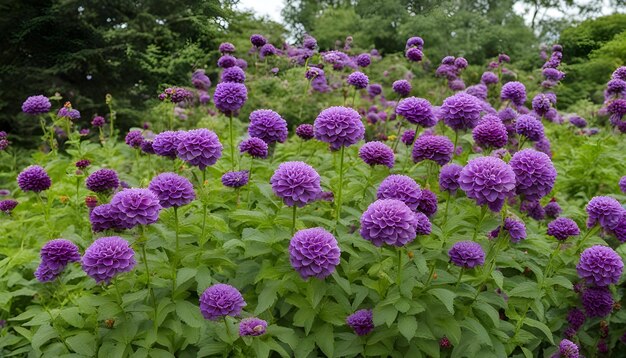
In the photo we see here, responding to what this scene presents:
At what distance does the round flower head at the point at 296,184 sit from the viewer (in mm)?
2445

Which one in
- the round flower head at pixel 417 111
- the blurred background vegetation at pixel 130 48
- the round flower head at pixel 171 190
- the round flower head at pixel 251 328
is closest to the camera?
the round flower head at pixel 251 328

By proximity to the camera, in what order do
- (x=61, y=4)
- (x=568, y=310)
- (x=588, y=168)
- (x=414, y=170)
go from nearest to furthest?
(x=568, y=310), (x=414, y=170), (x=588, y=168), (x=61, y=4)

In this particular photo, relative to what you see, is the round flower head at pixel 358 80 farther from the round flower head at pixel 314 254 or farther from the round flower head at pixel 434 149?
the round flower head at pixel 314 254

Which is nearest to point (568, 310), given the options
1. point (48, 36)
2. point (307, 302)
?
point (307, 302)

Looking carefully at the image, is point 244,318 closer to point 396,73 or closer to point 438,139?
point 438,139

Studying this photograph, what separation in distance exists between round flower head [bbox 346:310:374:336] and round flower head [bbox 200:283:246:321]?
0.59m

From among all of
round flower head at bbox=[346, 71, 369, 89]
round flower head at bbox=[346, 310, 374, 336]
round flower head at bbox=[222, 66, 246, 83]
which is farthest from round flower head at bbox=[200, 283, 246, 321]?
round flower head at bbox=[346, 71, 369, 89]

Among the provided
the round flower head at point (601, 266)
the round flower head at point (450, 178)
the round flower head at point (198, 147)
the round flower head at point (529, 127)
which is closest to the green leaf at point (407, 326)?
the round flower head at point (450, 178)

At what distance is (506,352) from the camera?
281 cm

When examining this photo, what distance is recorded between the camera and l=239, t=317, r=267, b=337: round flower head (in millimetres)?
2209

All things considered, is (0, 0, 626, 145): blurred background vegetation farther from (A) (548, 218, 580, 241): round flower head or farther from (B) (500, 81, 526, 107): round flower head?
(A) (548, 218, 580, 241): round flower head

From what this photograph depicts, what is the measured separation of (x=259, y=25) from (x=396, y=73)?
3416 millimetres

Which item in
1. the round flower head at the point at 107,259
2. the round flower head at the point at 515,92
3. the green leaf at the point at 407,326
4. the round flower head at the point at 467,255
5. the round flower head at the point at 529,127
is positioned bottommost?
the green leaf at the point at 407,326

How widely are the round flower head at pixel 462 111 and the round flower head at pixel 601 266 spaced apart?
3.21 ft
